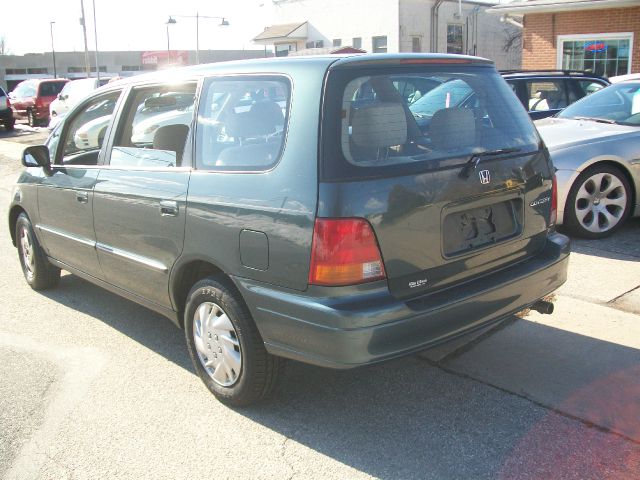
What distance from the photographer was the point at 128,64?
69.8 m

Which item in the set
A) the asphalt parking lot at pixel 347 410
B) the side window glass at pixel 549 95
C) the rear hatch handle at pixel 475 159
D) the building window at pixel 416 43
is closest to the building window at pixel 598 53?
the side window glass at pixel 549 95

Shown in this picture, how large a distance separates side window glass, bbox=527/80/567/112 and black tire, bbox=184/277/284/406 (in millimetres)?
7712

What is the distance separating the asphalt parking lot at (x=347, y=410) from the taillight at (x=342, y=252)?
88 centimetres

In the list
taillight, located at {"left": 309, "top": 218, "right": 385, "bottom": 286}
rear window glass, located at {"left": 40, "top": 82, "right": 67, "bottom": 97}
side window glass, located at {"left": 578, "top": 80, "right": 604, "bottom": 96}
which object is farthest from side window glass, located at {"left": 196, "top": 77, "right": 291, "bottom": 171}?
rear window glass, located at {"left": 40, "top": 82, "right": 67, "bottom": 97}

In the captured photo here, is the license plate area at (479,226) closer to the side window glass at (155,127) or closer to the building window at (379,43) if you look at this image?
the side window glass at (155,127)

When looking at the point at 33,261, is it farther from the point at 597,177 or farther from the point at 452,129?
the point at 597,177

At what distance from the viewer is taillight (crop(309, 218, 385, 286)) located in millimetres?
2895

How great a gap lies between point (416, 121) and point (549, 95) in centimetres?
754

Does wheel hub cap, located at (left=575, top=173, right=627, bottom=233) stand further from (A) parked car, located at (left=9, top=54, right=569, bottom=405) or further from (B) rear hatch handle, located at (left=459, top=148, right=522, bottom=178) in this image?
(B) rear hatch handle, located at (left=459, top=148, right=522, bottom=178)

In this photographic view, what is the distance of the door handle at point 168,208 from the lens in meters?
3.66

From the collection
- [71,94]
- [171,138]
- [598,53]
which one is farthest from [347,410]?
[71,94]

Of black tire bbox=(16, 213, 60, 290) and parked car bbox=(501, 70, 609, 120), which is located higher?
parked car bbox=(501, 70, 609, 120)

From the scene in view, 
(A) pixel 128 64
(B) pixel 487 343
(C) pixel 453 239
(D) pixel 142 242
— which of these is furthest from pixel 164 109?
(A) pixel 128 64

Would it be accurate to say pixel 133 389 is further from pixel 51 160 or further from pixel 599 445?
pixel 599 445
